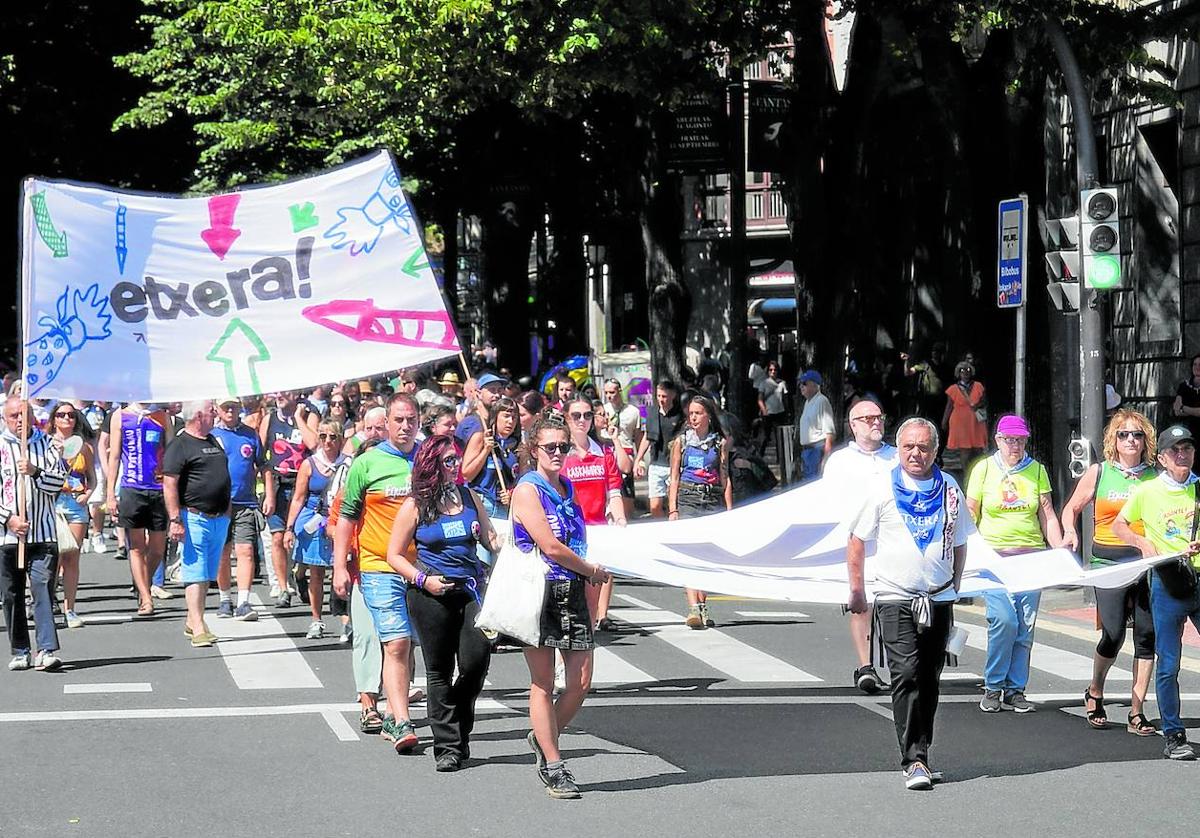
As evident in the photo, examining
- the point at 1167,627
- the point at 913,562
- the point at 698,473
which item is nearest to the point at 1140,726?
the point at 1167,627

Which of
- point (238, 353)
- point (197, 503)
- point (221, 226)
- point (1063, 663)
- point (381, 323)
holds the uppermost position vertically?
point (221, 226)

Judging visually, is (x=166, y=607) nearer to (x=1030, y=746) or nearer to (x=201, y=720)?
(x=201, y=720)

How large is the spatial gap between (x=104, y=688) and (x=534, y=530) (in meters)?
4.18

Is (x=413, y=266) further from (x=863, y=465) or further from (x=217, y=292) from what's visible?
(x=863, y=465)

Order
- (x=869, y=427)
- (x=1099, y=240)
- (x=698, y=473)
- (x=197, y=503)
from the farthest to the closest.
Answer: (x=1099, y=240), (x=698, y=473), (x=197, y=503), (x=869, y=427)

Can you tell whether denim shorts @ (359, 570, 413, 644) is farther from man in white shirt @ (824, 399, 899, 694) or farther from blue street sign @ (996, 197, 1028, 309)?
blue street sign @ (996, 197, 1028, 309)

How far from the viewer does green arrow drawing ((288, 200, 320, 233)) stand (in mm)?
11414

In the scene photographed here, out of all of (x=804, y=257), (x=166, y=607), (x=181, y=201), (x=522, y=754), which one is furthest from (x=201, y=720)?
(x=804, y=257)

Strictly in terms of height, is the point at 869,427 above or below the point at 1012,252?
below

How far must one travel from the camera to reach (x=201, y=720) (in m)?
10.1

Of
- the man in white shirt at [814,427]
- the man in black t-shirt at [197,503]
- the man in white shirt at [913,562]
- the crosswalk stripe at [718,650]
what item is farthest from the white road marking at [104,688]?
the man in white shirt at [814,427]

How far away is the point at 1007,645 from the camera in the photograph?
34.2 ft

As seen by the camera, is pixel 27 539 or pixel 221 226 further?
pixel 27 539

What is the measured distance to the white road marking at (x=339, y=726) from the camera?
31.5 ft
